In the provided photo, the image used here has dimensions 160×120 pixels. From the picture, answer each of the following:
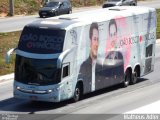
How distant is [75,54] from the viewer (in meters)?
23.6

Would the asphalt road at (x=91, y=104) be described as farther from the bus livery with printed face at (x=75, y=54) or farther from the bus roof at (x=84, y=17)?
the bus roof at (x=84, y=17)

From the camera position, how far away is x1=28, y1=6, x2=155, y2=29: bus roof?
918 inches

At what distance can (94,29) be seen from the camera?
81.8ft

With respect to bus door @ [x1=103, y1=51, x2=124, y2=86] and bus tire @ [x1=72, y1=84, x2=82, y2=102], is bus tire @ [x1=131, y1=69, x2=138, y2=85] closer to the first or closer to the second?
bus door @ [x1=103, y1=51, x2=124, y2=86]

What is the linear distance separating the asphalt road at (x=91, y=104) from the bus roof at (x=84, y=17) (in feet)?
10.6

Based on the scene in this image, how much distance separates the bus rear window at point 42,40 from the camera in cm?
2284

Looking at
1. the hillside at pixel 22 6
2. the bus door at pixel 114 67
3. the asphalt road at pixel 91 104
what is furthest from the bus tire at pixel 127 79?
the hillside at pixel 22 6

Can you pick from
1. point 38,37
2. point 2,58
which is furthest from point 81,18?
point 2,58

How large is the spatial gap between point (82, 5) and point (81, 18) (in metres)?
52.1

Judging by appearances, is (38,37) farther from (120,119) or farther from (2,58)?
(2,58)

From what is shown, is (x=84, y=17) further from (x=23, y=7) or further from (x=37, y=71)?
(x=23, y=7)

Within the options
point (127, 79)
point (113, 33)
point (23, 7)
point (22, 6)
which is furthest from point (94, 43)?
point (22, 6)

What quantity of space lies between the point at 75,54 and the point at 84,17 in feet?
7.12

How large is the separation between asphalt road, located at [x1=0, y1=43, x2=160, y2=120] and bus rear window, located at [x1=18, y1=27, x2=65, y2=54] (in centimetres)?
229
